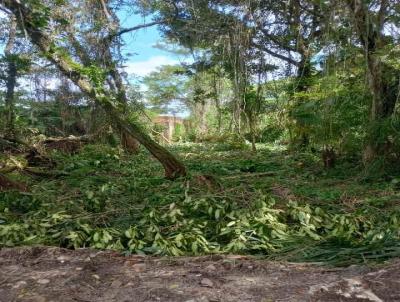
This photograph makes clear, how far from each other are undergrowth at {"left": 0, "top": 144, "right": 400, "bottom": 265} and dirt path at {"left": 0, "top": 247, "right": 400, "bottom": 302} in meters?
0.30

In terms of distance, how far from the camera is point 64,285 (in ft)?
10.3

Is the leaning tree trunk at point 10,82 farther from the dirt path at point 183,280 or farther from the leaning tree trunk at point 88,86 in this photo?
the dirt path at point 183,280

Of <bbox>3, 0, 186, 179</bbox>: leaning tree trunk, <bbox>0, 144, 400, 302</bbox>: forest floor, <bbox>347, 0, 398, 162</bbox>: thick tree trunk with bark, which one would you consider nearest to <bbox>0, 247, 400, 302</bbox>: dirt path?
<bbox>0, 144, 400, 302</bbox>: forest floor

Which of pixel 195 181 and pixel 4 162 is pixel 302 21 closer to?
pixel 195 181

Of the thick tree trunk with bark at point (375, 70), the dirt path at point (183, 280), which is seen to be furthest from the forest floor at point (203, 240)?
the thick tree trunk with bark at point (375, 70)

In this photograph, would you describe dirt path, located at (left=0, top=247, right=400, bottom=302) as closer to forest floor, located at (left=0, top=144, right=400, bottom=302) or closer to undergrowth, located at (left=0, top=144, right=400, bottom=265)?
forest floor, located at (left=0, top=144, right=400, bottom=302)

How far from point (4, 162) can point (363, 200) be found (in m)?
6.00

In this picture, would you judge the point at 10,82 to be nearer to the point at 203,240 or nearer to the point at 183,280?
the point at 203,240

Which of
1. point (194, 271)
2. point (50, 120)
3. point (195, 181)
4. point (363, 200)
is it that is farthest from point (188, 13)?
point (194, 271)

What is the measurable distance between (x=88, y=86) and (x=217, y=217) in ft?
13.2

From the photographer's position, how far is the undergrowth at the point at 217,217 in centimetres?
386

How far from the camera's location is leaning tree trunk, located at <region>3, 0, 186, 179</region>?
22.7 ft

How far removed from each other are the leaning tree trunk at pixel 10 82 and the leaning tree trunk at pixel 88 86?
1732 mm

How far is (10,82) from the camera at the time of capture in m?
11.6
